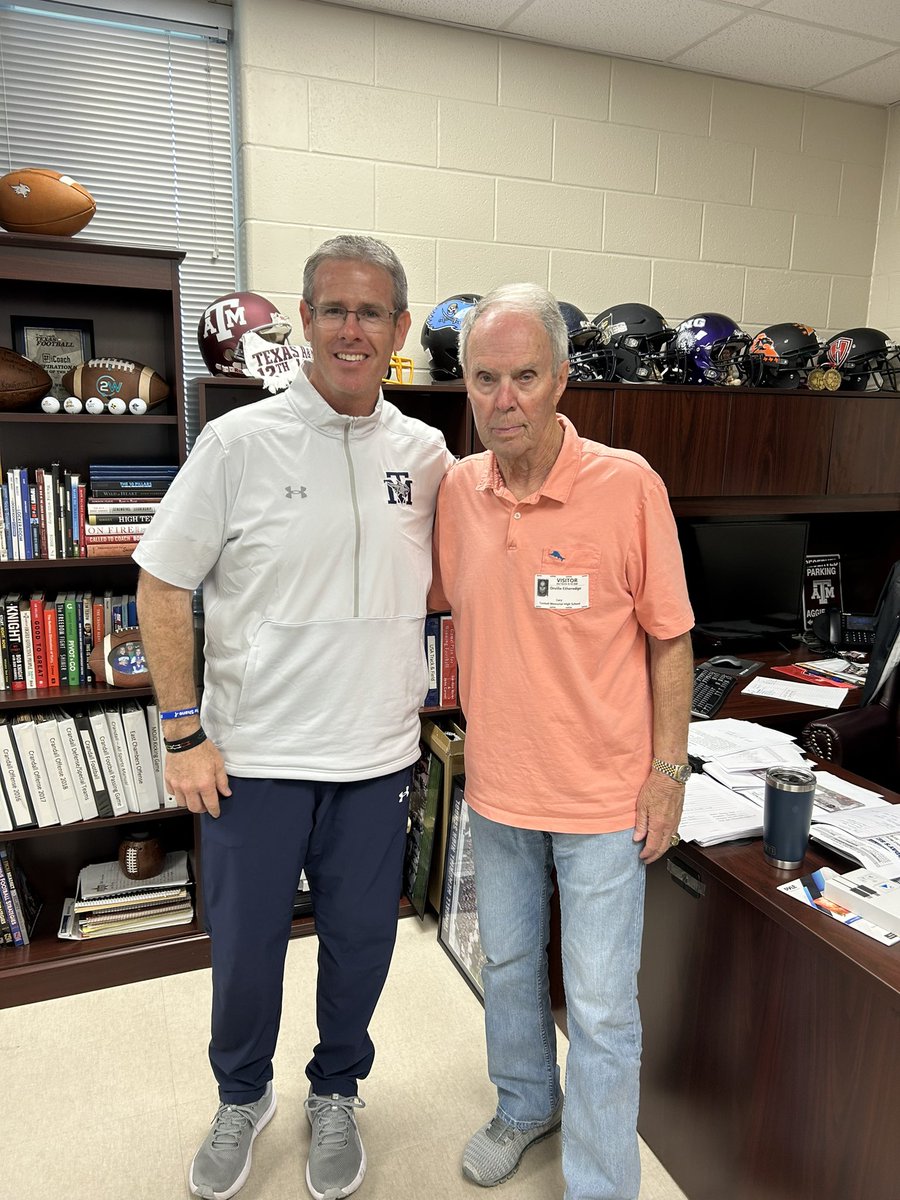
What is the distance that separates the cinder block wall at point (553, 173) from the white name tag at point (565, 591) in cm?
160

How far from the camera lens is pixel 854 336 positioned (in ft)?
9.52

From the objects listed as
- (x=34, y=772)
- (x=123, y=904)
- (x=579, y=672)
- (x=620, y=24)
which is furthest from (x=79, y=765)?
(x=620, y=24)

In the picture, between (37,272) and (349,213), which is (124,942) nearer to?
(37,272)

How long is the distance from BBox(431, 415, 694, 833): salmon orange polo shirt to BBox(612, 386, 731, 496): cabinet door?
→ 119 cm

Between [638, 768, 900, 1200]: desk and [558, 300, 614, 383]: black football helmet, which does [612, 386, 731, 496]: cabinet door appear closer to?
[558, 300, 614, 383]: black football helmet

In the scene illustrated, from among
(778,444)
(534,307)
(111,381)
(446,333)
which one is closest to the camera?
(534,307)

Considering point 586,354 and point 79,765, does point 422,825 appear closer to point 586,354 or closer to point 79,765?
point 79,765

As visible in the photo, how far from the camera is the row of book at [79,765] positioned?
7.04ft

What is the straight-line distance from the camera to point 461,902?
2.29m

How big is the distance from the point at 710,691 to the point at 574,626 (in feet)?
4.37

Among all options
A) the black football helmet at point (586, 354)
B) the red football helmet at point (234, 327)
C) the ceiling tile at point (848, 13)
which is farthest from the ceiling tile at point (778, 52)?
the red football helmet at point (234, 327)

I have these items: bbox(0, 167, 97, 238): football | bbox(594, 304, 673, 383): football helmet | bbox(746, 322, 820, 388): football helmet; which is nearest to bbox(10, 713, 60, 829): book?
bbox(0, 167, 97, 238): football

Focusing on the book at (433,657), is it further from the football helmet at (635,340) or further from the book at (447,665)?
the football helmet at (635,340)

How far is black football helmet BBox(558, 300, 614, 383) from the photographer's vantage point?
2.49 meters
